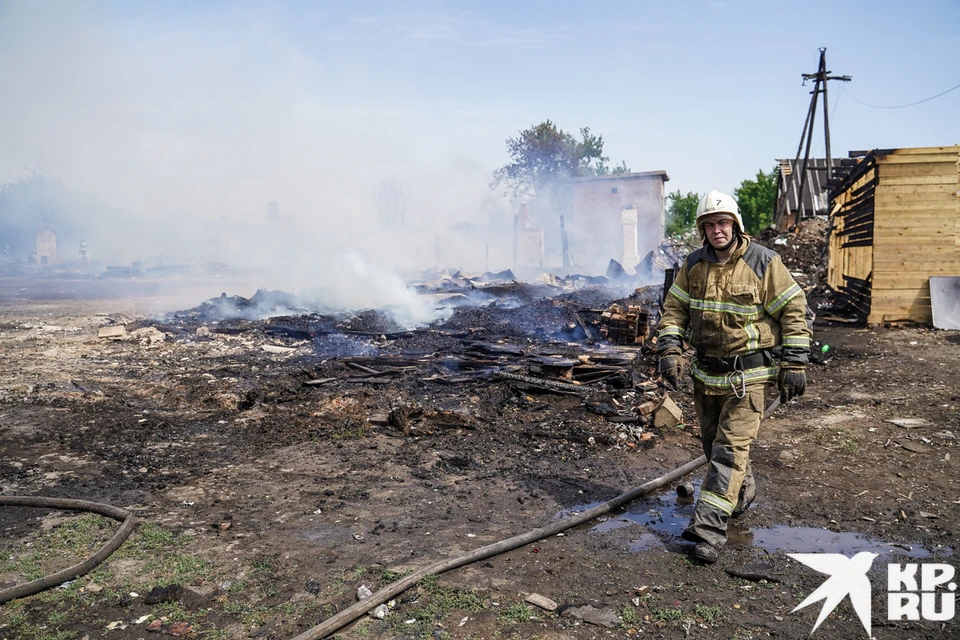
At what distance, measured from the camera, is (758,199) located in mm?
44031

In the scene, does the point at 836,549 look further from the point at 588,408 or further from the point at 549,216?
the point at 549,216

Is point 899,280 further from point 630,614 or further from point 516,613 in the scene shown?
point 516,613

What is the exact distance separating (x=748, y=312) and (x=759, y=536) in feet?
4.69

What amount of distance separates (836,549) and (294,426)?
5.00m

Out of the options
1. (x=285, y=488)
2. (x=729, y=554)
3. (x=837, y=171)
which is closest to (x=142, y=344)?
(x=285, y=488)

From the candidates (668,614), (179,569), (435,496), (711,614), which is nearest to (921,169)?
(435,496)

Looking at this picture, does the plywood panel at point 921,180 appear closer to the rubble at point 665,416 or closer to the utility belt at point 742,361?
the rubble at point 665,416

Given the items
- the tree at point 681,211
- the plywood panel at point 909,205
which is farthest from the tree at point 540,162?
the plywood panel at point 909,205

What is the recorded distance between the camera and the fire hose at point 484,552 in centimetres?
294

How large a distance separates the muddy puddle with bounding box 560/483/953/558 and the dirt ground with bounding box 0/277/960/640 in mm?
23

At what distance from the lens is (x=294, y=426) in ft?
22.0

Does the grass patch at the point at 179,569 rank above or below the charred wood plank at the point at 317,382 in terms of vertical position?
below
